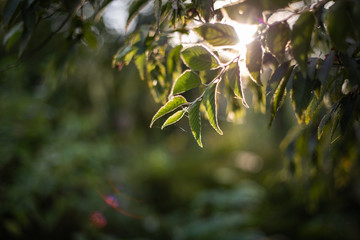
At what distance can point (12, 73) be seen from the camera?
2830 mm

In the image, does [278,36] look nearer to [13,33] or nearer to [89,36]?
[89,36]

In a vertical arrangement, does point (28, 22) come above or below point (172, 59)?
above

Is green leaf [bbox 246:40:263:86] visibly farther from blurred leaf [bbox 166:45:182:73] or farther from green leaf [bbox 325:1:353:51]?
blurred leaf [bbox 166:45:182:73]

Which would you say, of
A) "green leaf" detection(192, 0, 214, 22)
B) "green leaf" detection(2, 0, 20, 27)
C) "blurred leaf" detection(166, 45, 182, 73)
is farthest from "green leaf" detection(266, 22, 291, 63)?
"green leaf" detection(2, 0, 20, 27)

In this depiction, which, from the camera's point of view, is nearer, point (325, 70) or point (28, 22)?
point (325, 70)

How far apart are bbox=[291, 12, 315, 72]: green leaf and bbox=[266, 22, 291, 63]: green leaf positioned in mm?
36

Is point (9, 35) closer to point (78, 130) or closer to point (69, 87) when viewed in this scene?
point (78, 130)

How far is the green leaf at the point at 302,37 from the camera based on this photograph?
368 mm

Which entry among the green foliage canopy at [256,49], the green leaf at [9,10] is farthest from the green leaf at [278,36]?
the green leaf at [9,10]

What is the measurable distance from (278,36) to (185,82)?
156 mm

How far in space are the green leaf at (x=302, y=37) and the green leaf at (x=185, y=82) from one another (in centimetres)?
17

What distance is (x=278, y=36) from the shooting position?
0.41 metres

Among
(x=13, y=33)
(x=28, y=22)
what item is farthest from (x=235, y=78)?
(x=13, y=33)

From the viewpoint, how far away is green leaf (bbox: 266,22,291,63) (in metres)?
0.41
